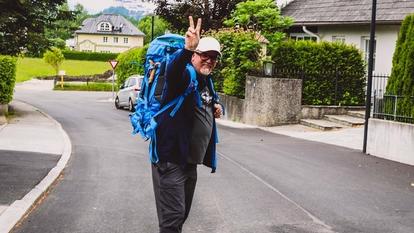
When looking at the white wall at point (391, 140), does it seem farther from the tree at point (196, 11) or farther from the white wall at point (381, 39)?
the tree at point (196, 11)

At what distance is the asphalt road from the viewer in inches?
284

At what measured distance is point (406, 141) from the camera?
43.8 ft

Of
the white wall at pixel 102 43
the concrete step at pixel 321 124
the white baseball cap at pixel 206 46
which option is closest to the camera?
the white baseball cap at pixel 206 46

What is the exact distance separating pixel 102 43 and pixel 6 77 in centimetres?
11675

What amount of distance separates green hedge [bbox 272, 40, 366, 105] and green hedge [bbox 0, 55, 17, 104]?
9035 mm

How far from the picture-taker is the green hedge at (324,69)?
22.7 meters

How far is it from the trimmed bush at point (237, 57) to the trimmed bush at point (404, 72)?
860cm

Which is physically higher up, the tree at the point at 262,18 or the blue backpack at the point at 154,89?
the tree at the point at 262,18

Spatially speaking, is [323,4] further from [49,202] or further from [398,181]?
A: [49,202]

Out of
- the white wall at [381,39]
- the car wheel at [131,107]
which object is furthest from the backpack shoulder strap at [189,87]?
the car wheel at [131,107]

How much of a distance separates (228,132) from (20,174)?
10.6m

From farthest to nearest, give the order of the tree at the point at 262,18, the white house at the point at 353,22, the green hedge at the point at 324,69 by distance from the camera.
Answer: the tree at the point at 262,18, the white house at the point at 353,22, the green hedge at the point at 324,69

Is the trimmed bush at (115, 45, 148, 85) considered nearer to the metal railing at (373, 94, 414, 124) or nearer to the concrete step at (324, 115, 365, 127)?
the concrete step at (324, 115, 365, 127)

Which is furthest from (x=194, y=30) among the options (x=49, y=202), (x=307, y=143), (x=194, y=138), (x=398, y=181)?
(x=307, y=143)
